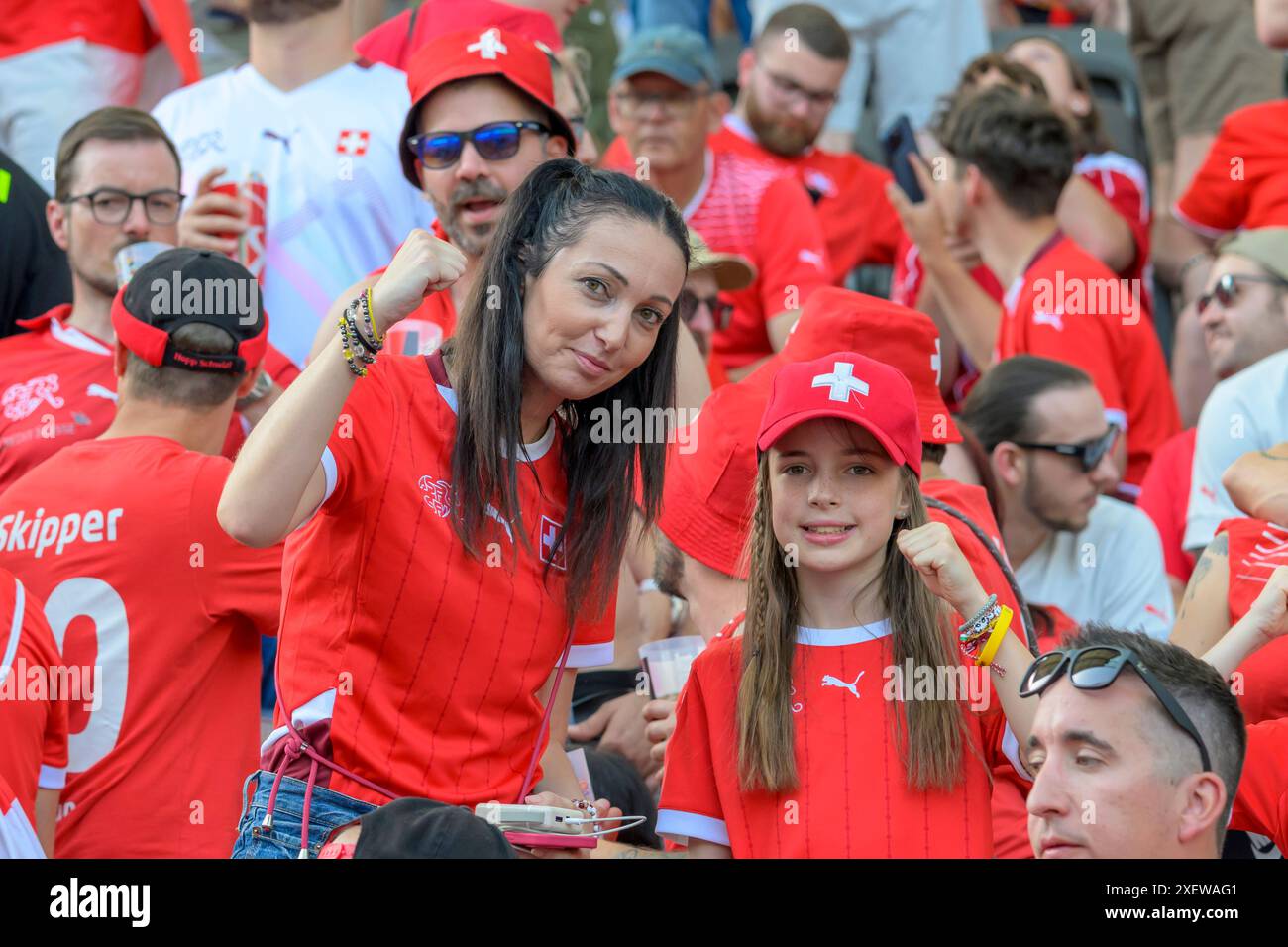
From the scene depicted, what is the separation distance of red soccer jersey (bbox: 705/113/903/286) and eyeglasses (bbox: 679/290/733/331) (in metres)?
1.64

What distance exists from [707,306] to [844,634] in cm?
246

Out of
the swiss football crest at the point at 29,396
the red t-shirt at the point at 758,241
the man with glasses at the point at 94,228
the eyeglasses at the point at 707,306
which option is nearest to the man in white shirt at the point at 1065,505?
the eyeglasses at the point at 707,306

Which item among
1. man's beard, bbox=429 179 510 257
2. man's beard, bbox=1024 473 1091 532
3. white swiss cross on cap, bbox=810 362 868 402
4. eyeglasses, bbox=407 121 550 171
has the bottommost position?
white swiss cross on cap, bbox=810 362 868 402

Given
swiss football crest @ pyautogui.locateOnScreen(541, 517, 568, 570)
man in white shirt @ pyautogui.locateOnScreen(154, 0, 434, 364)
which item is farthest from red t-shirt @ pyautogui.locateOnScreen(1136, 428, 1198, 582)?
swiss football crest @ pyautogui.locateOnScreen(541, 517, 568, 570)

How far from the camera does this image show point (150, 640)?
4113mm

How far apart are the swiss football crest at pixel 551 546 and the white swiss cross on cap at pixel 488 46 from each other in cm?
167

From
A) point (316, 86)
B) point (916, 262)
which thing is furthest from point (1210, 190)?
point (316, 86)

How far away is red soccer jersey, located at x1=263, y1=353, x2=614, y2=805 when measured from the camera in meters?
3.34

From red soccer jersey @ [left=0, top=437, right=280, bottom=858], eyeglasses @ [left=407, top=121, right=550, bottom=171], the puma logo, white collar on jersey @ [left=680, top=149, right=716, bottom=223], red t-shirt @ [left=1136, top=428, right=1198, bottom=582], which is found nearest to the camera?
the puma logo

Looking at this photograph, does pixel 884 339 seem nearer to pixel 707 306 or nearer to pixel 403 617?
pixel 707 306

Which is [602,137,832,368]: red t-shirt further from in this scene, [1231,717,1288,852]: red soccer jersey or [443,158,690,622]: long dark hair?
[1231,717,1288,852]: red soccer jersey

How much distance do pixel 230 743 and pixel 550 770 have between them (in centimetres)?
85

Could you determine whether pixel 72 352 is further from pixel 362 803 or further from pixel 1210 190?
pixel 1210 190

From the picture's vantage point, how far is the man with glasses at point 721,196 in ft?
22.1
